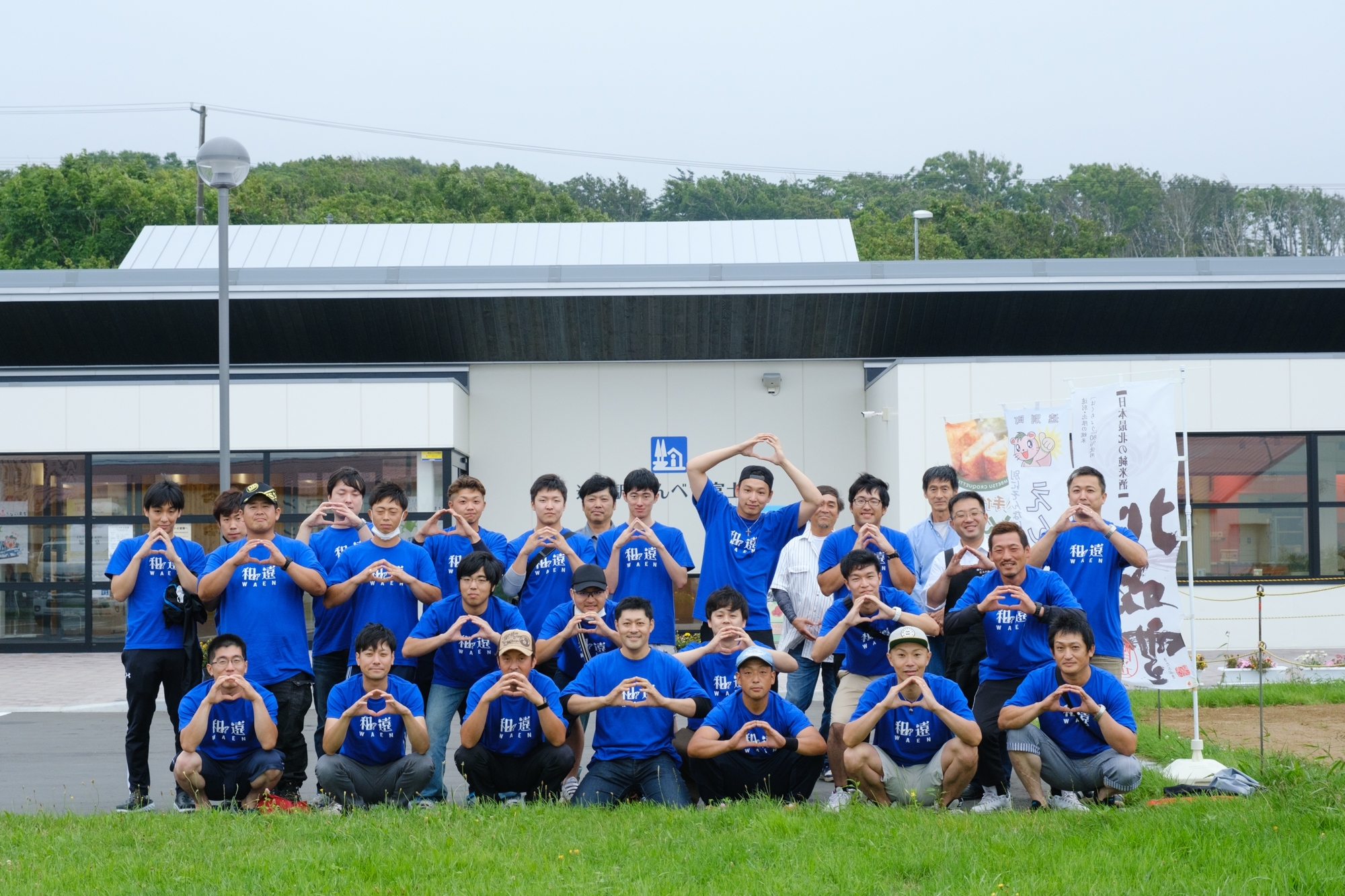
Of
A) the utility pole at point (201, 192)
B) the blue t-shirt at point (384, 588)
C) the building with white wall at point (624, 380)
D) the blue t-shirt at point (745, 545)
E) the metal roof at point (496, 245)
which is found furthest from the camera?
the utility pole at point (201, 192)

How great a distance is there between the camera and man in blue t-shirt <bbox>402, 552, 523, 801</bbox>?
274 inches

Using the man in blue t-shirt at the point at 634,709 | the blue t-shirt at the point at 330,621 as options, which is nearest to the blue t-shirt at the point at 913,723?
the man in blue t-shirt at the point at 634,709

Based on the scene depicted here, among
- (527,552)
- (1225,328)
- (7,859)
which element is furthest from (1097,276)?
(7,859)

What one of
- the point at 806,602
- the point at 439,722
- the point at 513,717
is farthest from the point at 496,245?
the point at 513,717

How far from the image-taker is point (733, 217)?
2608 inches

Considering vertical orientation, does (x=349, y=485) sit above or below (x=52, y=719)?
above

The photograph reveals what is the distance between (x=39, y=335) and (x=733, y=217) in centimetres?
5220

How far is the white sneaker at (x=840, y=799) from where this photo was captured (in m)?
6.37

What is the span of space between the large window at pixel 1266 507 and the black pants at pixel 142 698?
13.1 metres

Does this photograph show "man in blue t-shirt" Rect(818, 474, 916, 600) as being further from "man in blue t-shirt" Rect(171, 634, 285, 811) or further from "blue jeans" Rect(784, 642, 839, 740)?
"man in blue t-shirt" Rect(171, 634, 285, 811)

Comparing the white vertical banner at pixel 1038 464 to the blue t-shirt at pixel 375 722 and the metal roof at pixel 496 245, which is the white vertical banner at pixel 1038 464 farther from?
the metal roof at pixel 496 245

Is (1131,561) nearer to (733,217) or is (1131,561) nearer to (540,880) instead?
(540,880)

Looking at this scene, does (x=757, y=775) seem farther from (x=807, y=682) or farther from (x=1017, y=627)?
(x=1017, y=627)

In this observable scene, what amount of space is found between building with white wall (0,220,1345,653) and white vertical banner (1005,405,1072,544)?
4.30 metres
